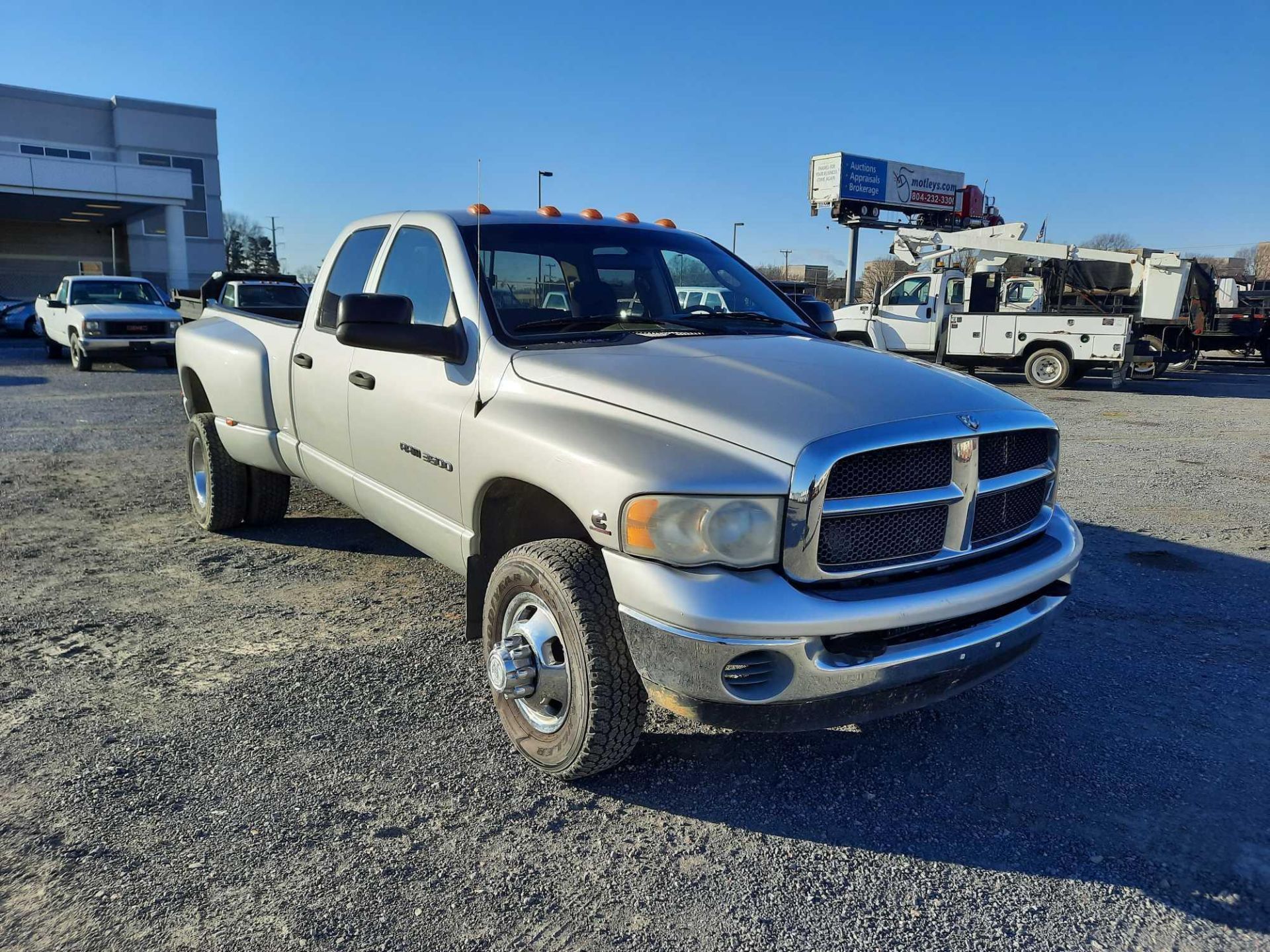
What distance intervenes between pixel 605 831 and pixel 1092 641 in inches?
106

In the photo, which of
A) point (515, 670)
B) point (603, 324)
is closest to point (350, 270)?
point (603, 324)

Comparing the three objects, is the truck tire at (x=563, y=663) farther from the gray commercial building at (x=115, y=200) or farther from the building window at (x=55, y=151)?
the building window at (x=55, y=151)

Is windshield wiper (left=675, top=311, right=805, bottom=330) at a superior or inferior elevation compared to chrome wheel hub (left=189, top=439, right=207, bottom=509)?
superior

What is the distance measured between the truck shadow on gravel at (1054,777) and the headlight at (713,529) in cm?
90

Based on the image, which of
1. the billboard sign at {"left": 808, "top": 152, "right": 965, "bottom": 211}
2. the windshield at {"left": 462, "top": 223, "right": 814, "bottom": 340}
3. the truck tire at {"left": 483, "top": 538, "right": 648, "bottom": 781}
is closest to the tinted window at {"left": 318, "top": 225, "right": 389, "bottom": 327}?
the windshield at {"left": 462, "top": 223, "right": 814, "bottom": 340}

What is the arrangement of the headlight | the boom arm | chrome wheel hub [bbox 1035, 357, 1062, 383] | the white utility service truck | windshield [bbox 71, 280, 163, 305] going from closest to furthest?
the headlight
the white utility service truck
chrome wheel hub [bbox 1035, 357, 1062, 383]
windshield [bbox 71, 280, 163, 305]
the boom arm

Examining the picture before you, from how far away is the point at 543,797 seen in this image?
9.50 ft

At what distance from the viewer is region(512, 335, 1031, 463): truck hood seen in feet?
8.54

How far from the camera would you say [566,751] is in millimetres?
2824

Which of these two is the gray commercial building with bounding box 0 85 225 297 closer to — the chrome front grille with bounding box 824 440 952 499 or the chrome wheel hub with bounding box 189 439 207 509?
the chrome wheel hub with bounding box 189 439 207 509

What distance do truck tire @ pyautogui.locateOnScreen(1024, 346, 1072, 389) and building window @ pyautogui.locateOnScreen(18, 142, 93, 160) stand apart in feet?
155

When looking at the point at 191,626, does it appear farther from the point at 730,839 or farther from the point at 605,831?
the point at 730,839

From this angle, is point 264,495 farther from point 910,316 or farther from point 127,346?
point 910,316

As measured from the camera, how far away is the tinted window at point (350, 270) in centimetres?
438
